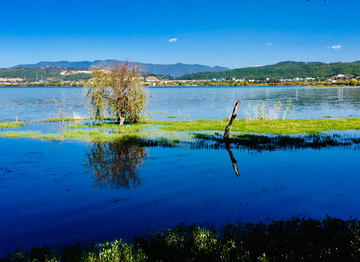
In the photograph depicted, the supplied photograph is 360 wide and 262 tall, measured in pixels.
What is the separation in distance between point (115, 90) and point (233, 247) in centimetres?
3088

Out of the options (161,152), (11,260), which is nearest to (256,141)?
(161,152)

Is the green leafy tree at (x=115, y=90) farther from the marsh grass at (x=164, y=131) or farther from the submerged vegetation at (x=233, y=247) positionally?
the submerged vegetation at (x=233, y=247)

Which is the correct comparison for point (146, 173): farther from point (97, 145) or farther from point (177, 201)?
point (97, 145)

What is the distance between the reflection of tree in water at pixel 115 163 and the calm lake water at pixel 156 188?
0.18 feet

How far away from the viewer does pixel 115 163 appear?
19656 millimetres

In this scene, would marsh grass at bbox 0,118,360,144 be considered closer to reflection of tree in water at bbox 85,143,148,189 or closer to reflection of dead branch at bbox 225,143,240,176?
reflection of tree in water at bbox 85,143,148,189

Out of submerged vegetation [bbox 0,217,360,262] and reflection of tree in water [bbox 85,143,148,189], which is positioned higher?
submerged vegetation [bbox 0,217,360,262]

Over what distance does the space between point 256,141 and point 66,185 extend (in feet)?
52.7

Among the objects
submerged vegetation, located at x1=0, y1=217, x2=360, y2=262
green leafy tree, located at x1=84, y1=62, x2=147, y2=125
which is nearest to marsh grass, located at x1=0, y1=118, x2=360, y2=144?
green leafy tree, located at x1=84, y1=62, x2=147, y2=125

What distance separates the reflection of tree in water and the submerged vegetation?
6.86m

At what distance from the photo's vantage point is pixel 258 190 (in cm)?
1509

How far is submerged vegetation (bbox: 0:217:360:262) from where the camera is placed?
25.8 feet

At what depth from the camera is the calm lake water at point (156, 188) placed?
37.5 ft

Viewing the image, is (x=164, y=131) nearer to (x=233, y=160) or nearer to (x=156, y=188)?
(x=233, y=160)
